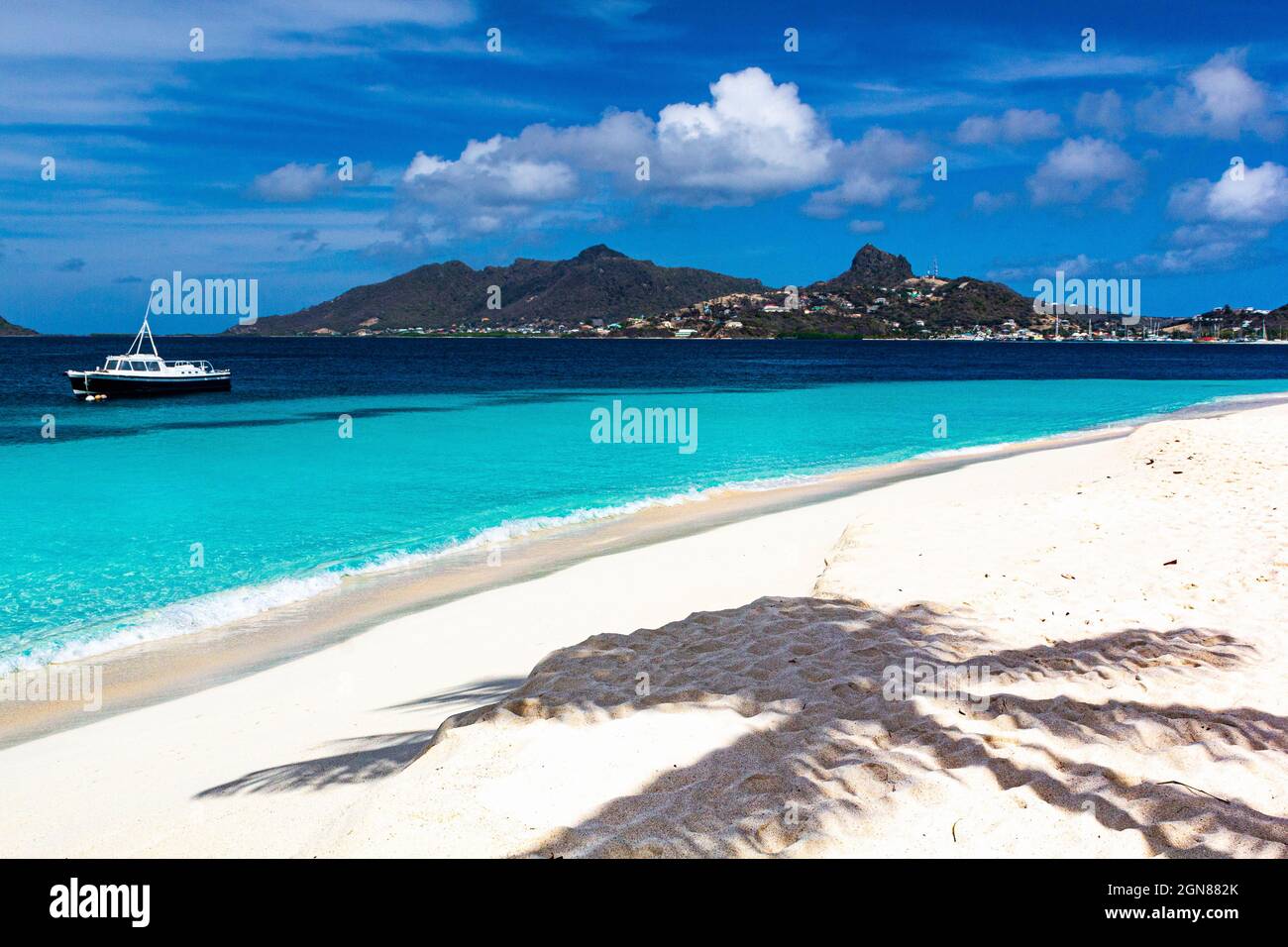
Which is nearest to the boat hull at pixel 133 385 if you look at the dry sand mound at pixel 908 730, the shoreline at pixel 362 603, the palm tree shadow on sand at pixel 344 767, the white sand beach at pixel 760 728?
the shoreline at pixel 362 603

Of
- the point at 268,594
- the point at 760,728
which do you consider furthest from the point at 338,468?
the point at 760,728

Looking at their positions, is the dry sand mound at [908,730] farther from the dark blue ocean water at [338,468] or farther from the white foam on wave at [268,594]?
the dark blue ocean water at [338,468]

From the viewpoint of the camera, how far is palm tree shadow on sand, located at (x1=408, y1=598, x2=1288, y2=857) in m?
4.63

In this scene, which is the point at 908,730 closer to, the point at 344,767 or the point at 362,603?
the point at 344,767

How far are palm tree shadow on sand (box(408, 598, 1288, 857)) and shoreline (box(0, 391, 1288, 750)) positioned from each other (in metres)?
4.26

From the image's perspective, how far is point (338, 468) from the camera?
27.7m

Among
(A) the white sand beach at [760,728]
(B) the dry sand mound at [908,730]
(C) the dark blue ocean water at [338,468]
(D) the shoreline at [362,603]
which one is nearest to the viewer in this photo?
(B) the dry sand mound at [908,730]

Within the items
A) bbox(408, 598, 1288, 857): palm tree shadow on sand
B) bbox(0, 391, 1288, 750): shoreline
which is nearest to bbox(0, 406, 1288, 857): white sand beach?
bbox(408, 598, 1288, 857): palm tree shadow on sand

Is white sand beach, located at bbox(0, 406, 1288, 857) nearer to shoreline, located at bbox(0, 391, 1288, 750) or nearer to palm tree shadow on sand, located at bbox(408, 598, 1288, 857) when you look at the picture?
palm tree shadow on sand, located at bbox(408, 598, 1288, 857)

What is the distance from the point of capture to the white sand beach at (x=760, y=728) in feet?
15.5

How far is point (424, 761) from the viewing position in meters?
5.64

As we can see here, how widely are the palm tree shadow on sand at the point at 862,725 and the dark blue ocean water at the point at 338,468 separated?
746 cm
